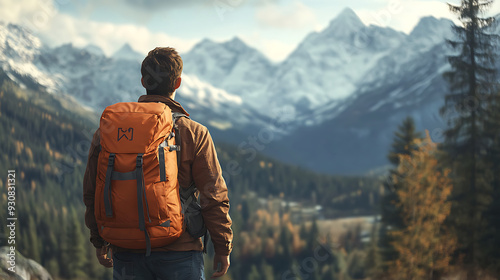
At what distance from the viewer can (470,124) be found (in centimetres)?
2003

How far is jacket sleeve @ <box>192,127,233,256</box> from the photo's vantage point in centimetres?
276

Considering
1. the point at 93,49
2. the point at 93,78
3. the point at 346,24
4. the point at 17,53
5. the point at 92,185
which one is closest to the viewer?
the point at 92,185

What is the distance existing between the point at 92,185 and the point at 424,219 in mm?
22401

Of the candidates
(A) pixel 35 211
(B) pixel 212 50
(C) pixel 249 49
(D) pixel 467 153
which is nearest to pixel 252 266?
(A) pixel 35 211

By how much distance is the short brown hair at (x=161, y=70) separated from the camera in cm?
276

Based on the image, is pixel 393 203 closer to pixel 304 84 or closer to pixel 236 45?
pixel 304 84

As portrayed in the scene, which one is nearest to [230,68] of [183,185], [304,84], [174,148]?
[304,84]

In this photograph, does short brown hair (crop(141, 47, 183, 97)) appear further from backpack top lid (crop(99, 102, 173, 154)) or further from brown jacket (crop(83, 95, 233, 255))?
backpack top lid (crop(99, 102, 173, 154))

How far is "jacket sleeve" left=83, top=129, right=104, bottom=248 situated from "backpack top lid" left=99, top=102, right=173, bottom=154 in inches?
9.5

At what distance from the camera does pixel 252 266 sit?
35.9 meters

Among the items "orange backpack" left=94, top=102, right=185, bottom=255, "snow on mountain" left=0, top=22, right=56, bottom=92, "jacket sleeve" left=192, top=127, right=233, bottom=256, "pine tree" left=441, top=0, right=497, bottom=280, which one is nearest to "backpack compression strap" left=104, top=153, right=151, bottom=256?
"orange backpack" left=94, top=102, right=185, bottom=255

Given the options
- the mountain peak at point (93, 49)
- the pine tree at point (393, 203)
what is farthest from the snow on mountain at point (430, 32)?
the mountain peak at point (93, 49)

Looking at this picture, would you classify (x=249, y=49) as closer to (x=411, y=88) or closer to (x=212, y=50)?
(x=212, y=50)

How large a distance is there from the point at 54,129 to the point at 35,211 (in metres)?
5.37
